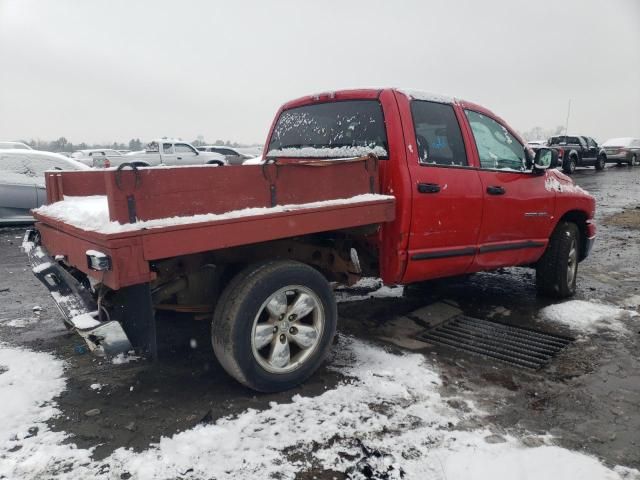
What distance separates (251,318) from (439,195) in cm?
178

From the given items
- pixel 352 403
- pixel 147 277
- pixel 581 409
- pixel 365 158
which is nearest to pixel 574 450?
pixel 581 409

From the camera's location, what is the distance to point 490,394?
3186mm

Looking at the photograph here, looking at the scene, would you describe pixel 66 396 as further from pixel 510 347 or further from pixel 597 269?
pixel 597 269

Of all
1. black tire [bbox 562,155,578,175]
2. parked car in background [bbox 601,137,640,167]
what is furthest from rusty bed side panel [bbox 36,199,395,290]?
parked car in background [bbox 601,137,640,167]

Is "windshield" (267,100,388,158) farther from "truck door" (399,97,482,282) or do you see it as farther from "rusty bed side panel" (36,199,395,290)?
"rusty bed side panel" (36,199,395,290)

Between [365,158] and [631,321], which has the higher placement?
[365,158]

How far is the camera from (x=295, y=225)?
2979mm

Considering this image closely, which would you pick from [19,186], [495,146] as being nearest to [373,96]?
[495,146]

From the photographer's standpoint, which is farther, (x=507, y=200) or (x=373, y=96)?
(x=507, y=200)

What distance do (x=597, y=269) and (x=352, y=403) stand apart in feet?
16.8

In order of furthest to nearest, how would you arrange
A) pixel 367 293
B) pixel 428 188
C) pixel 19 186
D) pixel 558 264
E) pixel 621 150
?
pixel 621 150 < pixel 19 186 < pixel 367 293 < pixel 558 264 < pixel 428 188

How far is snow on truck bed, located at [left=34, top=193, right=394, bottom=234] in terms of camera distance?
2.45 metres

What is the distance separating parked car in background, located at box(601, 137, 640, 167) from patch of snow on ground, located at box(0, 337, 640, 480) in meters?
30.2

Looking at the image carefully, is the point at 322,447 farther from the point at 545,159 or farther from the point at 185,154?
the point at 185,154
